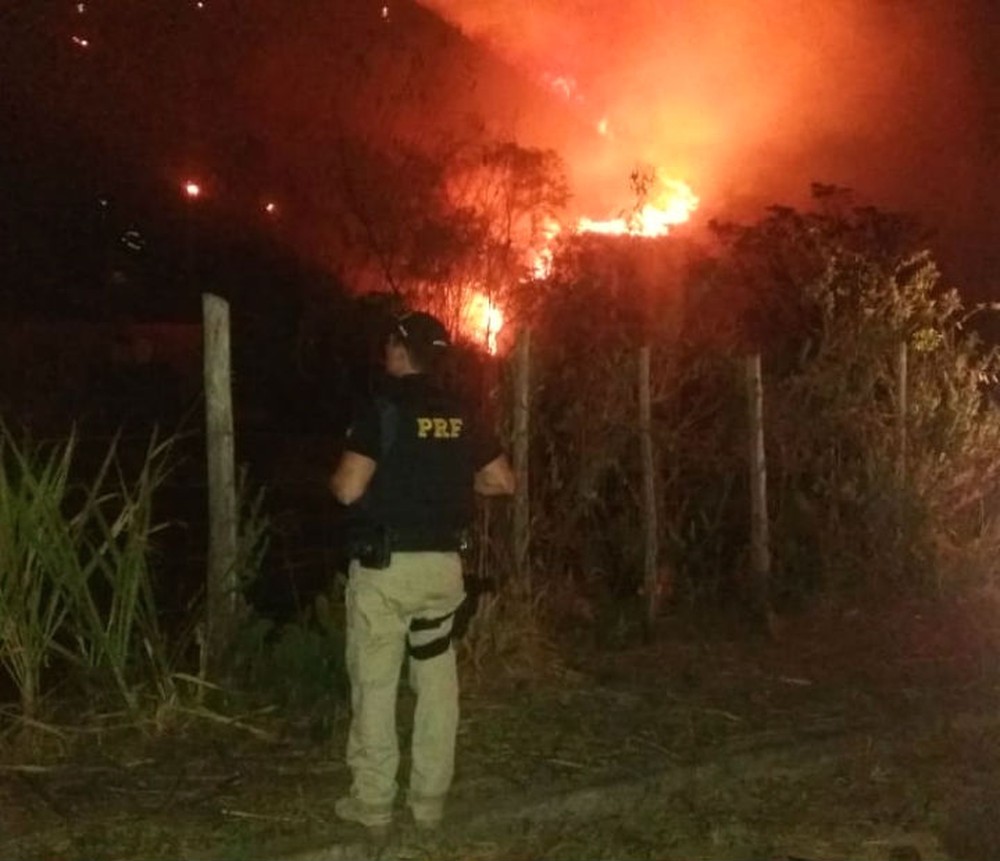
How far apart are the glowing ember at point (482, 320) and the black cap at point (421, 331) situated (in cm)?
348

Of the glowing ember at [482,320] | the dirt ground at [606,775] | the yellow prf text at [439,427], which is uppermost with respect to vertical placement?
the glowing ember at [482,320]

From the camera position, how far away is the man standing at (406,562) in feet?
18.3

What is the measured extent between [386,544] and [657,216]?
41.5 feet

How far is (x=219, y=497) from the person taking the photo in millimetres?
7023

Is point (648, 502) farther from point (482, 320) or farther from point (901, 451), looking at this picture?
point (482, 320)

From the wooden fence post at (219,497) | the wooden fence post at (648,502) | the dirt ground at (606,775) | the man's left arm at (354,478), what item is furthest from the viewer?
the wooden fence post at (648,502)

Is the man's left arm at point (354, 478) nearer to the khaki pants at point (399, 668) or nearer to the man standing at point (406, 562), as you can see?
the man standing at point (406, 562)

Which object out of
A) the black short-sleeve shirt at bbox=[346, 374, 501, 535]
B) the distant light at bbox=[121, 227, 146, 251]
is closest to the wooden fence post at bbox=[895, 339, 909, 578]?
the black short-sleeve shirt at bbox=[346, 374, 501, 535]

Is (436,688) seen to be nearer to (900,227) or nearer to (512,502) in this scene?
(512,502)

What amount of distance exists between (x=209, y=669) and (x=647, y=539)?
8.78 ft

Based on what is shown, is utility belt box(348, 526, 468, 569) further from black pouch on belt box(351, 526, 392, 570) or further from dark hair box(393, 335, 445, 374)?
dark hair box(393, 335, 445, 374)

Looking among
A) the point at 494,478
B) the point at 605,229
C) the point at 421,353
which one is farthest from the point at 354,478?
the point at 605,229

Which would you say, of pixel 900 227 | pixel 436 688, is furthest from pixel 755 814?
pixel 900 227

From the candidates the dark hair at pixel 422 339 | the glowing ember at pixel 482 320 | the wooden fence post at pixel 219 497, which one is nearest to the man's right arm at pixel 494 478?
the dark hair at pixel 422 339
